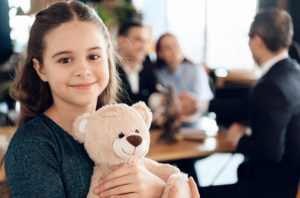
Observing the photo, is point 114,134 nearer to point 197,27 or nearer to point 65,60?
point 65,60

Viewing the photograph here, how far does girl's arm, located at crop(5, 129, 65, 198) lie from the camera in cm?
68

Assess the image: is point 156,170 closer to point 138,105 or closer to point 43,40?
point 138,105

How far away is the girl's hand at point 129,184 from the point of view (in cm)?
71

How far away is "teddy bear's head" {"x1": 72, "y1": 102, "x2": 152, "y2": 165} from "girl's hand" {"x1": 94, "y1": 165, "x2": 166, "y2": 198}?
0.10ft

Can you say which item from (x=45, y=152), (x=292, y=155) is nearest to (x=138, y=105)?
(x=45, y=152)

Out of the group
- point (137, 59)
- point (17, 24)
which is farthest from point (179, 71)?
point (17, 24)

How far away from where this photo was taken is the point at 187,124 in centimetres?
196

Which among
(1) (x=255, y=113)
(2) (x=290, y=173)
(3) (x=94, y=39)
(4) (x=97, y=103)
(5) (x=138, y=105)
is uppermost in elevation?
(3) (x=94, y=39)

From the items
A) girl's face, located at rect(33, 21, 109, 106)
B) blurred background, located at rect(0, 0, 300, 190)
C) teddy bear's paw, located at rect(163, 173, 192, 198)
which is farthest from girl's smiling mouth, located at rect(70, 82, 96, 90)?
blurred background, located at rect(0, 0, 300, 190)

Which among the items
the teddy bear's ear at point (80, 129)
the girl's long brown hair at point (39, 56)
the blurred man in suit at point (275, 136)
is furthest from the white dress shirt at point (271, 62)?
the teddy bear's ear at point (80, 129)

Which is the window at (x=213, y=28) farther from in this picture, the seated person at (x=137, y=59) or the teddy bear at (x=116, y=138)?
the teddy bear at (x=116, y=138)

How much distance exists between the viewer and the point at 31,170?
687 mm

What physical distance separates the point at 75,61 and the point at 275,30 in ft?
4.66

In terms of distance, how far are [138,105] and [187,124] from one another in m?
1.23
